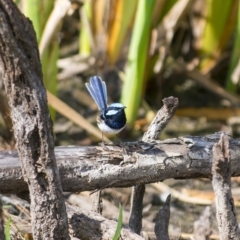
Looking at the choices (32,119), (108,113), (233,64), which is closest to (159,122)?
(108,113)

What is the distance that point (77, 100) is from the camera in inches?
162

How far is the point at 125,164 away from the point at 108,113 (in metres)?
0.39

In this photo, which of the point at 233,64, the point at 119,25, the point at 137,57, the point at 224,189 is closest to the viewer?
the point at 224,189

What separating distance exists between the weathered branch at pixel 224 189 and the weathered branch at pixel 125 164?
205mm

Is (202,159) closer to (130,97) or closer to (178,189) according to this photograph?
(178,189)

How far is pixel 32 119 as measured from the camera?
1.71 metres

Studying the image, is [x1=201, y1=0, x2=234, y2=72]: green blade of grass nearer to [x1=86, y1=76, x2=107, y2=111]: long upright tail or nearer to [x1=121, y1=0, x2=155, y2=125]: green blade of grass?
[x1=121, y1=0, x2=155, y2=125]: green blade of grass

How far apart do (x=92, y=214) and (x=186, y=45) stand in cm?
238

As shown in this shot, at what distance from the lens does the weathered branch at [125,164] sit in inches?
77.3

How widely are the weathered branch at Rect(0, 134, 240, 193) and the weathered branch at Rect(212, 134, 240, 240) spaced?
21 cm

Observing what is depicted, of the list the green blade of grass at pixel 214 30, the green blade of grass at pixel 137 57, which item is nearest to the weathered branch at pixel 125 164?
the green blade of grass at pixel 137 57

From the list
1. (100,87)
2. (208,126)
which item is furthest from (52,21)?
(208,126)

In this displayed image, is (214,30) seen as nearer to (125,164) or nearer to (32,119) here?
(125,164)

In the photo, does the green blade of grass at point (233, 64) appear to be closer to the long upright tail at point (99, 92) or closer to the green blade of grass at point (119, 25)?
the green blade of grass at point (119, 25)
